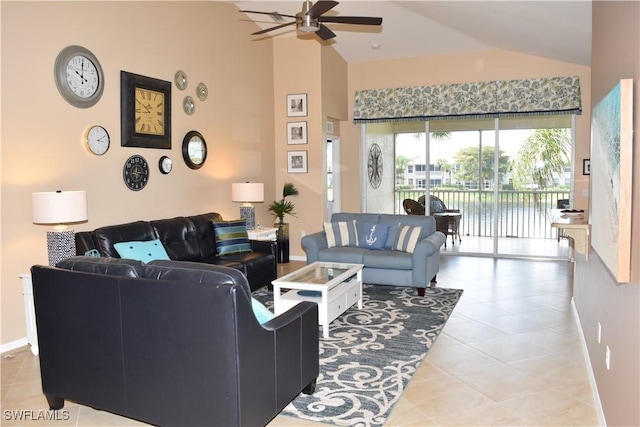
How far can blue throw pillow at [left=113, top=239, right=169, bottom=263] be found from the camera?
462cm

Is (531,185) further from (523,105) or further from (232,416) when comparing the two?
(232,416)

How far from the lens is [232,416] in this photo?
8.06ft

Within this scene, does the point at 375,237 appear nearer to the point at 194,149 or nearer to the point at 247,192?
the point at 247,192

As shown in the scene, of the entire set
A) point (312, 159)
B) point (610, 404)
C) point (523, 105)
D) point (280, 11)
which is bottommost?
point (610, 404)

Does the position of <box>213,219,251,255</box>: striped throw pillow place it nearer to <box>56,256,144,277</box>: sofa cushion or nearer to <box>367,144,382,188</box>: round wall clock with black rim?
<box>56,256,144,277</box>: sofa cushion

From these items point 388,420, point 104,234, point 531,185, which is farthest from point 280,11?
point 388,420

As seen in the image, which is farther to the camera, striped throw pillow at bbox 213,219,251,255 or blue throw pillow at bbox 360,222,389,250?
blue throw pillow at bbox 360,222,389,250

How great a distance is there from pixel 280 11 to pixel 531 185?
4.65 m

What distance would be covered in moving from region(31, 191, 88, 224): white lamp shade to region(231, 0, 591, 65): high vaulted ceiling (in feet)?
13.5

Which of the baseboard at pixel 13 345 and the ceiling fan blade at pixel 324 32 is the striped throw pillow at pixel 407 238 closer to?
the ceiling fan blade at pixel 324 32

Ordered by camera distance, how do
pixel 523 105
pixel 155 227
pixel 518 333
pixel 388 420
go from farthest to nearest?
pixel 523 105 < pixel 155 227 < pixel 518 333 < pixel 388 420

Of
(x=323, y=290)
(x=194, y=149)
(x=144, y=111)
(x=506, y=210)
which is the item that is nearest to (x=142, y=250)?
(x=144, y=111)

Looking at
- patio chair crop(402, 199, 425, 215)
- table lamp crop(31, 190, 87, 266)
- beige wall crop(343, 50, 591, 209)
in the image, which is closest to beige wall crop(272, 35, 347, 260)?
beige wall crop(343, 50, 591, 209)

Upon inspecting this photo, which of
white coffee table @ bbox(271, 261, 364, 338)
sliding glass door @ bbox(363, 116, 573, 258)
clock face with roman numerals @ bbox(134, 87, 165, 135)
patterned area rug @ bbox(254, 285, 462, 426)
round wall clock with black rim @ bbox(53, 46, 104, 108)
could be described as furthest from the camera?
Answer: sliding glass door @ bbox(363, 116, 573, 258)
